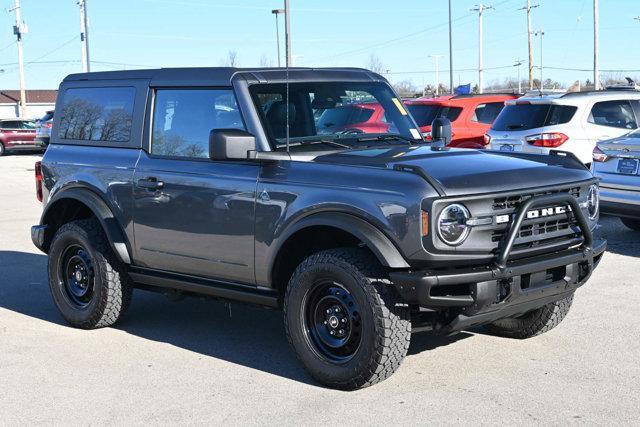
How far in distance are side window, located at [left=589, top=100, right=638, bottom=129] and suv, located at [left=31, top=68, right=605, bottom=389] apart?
6.25m

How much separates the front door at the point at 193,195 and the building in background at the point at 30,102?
70140mm

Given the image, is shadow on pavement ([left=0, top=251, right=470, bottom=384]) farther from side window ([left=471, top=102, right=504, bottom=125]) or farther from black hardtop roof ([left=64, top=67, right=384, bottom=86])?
side window ([left=471, top=102, right=504, bottom=125])

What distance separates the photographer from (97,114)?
697 centimetres

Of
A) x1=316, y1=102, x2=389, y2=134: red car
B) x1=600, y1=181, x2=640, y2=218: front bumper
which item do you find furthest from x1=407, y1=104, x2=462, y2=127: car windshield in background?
x1=316, y1=102, x2=389, y2=134: red car

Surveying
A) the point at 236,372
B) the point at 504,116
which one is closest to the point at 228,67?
the point at 236,372

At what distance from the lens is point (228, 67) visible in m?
6.11

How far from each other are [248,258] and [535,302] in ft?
5.88

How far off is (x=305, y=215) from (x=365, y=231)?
0.45m

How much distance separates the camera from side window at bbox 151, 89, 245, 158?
236 inches

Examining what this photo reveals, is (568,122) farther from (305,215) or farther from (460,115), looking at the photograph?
(305,215)

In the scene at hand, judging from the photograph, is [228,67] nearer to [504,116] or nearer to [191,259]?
[191,259]

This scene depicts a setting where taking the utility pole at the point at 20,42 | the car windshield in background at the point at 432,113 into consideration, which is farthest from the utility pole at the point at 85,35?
the car windshield in background at the point at 432,113

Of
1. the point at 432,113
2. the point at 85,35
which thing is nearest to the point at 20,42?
the point at 85,35

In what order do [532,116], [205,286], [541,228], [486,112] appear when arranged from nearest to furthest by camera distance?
1. [541,228]
2. [205,286]
3. [532,116]
4. [486,112]
